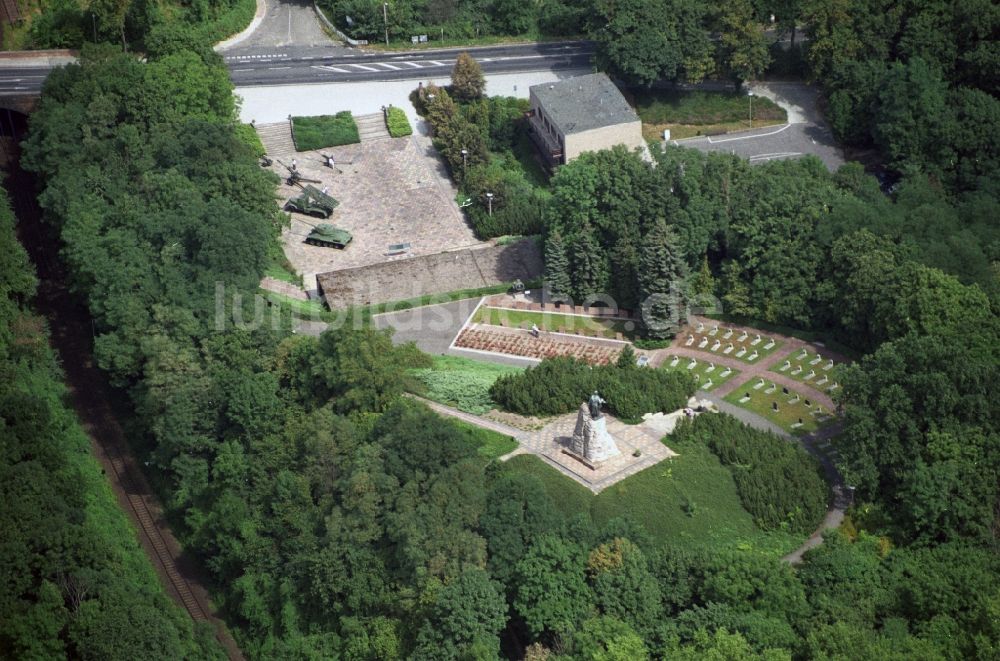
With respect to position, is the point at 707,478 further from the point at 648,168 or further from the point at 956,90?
the point at 956,90

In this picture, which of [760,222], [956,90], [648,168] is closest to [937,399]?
[760,222]

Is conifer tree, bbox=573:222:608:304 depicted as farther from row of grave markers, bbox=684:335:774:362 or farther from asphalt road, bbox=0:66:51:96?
asphalt road, bbox=0:66:51:96

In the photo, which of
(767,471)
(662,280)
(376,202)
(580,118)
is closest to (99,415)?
(376,202)

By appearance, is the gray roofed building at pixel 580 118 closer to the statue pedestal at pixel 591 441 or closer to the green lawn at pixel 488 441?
the green lawn at pixel 488 441

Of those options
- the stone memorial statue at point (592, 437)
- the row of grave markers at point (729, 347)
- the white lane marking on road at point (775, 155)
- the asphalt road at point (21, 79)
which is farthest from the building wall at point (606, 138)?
the asphalt road at point (21, 79)

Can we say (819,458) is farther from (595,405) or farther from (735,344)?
(595,405)

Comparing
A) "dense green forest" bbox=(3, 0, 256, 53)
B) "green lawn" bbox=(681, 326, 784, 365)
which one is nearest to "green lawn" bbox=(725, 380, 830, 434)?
"green lawn" bbox=(681, 326, 784, 365)

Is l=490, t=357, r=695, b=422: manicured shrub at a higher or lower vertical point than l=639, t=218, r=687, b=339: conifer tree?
lower
